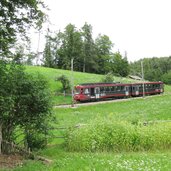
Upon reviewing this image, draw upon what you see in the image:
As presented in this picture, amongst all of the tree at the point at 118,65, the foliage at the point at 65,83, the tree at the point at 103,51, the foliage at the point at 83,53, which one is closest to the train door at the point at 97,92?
the foliage at the point at 65,83

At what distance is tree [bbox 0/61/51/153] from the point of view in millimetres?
9289

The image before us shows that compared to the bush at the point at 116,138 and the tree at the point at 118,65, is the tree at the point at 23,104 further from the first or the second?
the tree at the point at 118,65

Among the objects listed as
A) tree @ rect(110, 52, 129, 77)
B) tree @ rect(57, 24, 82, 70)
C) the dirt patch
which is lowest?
the dirt patch

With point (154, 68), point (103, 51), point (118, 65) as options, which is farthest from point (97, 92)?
point (154, 68)

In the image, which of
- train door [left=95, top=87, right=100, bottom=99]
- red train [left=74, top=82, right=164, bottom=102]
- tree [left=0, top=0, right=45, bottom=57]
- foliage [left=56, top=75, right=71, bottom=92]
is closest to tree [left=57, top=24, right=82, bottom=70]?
red train [left=74, top=82, right=164, bottom=102]

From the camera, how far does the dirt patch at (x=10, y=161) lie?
825cm

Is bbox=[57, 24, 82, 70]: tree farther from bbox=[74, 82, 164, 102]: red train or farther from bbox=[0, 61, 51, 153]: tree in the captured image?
bbox=[0, 61, 51, 153]: tree

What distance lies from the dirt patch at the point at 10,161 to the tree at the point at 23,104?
47 centimetres

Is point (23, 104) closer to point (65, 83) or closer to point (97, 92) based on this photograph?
point (97, 92)

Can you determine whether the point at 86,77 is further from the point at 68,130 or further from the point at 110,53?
the point at 68,130

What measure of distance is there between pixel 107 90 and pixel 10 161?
3282 cm

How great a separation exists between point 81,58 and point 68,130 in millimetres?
69129

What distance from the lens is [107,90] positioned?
41.0m

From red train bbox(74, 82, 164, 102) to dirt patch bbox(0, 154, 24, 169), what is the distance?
28.7 metres
